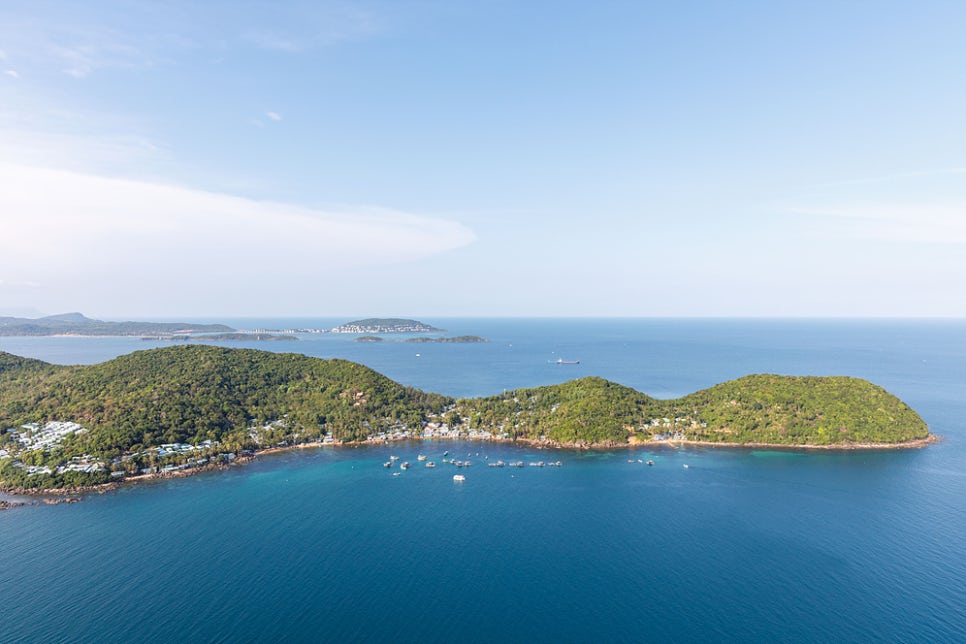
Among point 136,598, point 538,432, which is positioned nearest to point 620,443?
point 538,432

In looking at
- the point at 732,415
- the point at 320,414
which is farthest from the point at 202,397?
the point at 732,415

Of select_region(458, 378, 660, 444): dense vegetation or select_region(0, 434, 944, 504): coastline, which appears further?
select_region(458, 378, 660, 444): dense vegetation

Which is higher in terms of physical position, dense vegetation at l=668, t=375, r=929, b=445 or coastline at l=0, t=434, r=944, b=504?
dense vegetation at l=668, t=375, r=929, b=445

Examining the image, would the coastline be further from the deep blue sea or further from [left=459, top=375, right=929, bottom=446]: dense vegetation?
the deep blue sea

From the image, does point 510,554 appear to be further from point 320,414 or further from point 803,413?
point 803,413

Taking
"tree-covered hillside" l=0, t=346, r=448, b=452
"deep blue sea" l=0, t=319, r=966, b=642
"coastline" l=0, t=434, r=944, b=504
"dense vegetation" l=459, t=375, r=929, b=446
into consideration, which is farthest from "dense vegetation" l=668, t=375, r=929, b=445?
"tree-covered hillside" l=0, t=346, r=448, b=452

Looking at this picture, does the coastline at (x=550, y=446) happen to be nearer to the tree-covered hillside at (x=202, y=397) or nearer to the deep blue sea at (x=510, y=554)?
the deep blue sea at (x=510, y=554)
